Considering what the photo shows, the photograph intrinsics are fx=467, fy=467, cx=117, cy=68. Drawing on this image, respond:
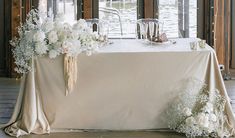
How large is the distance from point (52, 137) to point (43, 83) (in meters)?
0.51

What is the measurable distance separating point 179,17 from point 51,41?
3550 mm

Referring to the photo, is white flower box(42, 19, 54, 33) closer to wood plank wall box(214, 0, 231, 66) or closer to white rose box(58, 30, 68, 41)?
white rose box(58, 30, 68, 41)

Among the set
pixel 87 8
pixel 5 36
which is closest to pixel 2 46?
pixel 5 36

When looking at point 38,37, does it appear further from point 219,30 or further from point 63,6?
point 219,30

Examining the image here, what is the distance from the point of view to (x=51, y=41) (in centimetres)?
425

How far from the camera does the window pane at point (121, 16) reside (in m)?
7.41

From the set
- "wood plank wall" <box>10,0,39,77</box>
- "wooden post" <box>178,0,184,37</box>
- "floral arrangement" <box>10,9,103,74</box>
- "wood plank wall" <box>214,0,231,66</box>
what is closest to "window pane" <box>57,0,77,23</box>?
"wood plank wall" <box>10,0,39,77</box>

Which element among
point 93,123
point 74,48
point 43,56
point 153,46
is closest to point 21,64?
point 43,56

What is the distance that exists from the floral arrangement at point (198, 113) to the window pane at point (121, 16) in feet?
10.4

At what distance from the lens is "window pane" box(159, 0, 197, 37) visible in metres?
7.33

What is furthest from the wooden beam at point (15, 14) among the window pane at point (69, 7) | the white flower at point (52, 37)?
the white flower at point (52, 37)

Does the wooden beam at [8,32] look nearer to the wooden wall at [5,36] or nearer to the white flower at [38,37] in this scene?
the wooden wall at [5,36]

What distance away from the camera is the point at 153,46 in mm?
4699

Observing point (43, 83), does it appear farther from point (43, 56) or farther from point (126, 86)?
point (126, 86)
